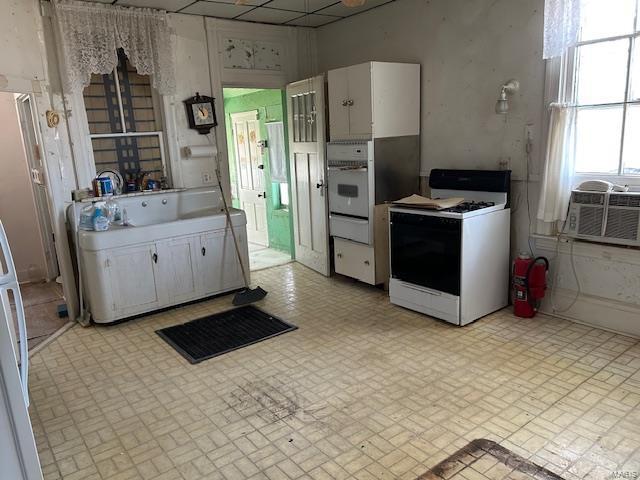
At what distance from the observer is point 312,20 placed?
17.1 feet

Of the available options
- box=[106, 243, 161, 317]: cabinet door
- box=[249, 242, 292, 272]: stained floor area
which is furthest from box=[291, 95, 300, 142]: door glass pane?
box=[106, 243, 161, 317]: cabinet door

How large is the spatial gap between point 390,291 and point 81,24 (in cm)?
358

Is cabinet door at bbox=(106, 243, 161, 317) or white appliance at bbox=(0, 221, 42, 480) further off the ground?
white appliance at bbox=(0, 221, 42, 480)

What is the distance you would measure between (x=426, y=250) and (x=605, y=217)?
1277mm

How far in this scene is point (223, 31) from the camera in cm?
493

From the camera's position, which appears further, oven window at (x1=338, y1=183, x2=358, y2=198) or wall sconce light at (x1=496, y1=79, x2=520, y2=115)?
oven window at (x1=338, y1=183, x2=358, y2=198)

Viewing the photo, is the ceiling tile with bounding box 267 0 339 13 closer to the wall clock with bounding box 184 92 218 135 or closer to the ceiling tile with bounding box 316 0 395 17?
the ceiling tile with bounding box 316 0 395 17

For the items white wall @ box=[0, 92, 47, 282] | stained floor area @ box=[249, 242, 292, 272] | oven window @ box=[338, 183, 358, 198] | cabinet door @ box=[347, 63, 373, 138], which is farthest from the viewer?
stained floor area @ box=[249, 242, 292, 272]

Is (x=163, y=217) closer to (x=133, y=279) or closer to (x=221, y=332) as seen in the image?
(x=133, y=279)

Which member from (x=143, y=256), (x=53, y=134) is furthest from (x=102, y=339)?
(x=53, y=134)

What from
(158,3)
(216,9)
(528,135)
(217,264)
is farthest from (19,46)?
(528,135)

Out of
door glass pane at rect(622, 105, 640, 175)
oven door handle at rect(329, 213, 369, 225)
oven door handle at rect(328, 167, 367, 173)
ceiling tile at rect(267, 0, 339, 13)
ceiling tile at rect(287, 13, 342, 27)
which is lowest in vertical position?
oven door handle at rect(329, 213, 369, 225)

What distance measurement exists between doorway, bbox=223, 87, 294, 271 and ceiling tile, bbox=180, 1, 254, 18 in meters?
1.07

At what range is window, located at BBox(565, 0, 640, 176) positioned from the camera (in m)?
3.13
